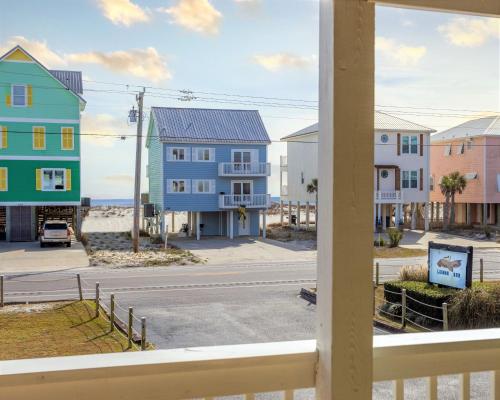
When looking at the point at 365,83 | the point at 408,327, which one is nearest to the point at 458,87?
the point at 365,83

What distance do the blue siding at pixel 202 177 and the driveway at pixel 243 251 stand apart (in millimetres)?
1291

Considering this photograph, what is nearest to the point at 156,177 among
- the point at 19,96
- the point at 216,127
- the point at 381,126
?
the point at 216,127

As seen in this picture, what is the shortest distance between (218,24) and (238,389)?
51.6 inches

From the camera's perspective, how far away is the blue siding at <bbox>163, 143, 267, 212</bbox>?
15.4 m

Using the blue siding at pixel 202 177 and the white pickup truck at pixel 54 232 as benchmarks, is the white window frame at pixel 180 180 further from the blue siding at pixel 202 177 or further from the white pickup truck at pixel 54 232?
the white pickup truck at pixel 54 232

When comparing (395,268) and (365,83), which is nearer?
(365,83)

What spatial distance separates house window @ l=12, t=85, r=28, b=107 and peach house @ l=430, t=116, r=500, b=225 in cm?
289

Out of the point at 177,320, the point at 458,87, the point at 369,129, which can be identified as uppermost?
the point at 458,87

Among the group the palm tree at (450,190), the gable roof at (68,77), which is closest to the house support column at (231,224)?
the palm tree at (450,190)

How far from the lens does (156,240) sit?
48.2 feet

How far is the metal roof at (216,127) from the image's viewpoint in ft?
40.7

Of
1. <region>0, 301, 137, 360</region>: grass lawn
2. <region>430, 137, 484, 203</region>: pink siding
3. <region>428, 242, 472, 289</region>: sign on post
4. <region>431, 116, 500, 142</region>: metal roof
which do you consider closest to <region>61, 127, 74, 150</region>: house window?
<region>0, 301, 137, 360</region>: grass lawn

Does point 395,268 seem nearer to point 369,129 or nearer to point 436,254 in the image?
point 436,254

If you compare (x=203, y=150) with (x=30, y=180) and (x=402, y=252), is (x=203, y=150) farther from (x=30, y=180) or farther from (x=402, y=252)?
(x=30, y=180)
